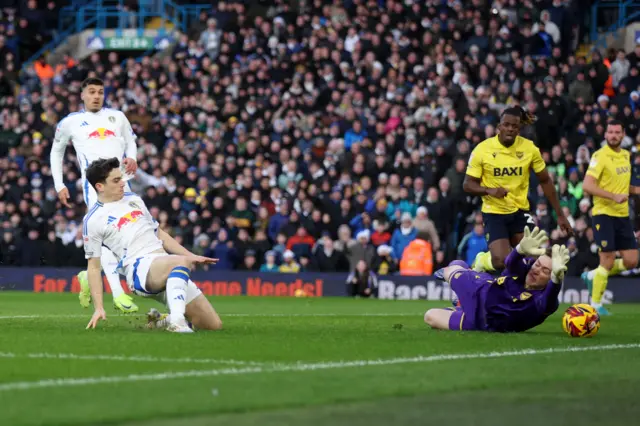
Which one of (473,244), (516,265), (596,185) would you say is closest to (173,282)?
(516,265)

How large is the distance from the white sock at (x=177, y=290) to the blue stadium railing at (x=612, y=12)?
20978 mm

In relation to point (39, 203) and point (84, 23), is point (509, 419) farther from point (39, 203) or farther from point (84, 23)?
point (84, 23)

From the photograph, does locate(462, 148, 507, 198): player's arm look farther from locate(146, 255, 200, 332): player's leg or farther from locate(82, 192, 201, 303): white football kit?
locate(146, 255, 200, 332): player's leg

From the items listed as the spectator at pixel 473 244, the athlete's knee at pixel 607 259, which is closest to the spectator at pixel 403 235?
the spectator at pixel 473 244

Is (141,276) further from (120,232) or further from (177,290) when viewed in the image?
(120,232)

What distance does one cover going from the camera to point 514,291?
447 inches

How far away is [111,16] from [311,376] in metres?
31.8

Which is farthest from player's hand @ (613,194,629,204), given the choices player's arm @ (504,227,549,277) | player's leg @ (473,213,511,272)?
player's arm @ (504,227,549,277)

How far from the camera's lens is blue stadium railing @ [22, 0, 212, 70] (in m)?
36.4

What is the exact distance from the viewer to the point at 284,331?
478 inches

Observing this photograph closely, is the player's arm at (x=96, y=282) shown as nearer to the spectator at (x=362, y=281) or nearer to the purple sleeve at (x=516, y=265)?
the purple sleeve at (x=516, y=265)

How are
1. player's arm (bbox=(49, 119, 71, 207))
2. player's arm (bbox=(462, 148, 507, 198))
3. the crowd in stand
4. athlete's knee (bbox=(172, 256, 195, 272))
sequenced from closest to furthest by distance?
1. athlete's knee (bbox=(172, 256, 195, 272))
2. player's arm (bbox=(462, 148, 507, 198))
3. player's arm (bbox=(49, 119, 71, 207))
4. the crowd in stand

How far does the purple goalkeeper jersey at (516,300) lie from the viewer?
11.2 m

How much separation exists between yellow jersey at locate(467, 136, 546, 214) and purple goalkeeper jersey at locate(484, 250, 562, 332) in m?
3.20
